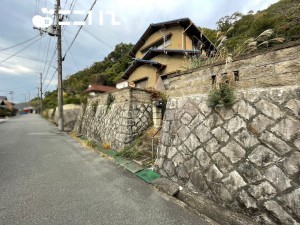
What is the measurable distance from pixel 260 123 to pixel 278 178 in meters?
0.77

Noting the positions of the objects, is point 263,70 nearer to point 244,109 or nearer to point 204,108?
point 244,109

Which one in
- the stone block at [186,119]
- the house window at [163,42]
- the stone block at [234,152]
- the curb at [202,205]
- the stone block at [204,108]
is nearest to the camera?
the curb at [202,205]

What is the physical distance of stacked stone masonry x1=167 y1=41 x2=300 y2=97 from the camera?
2.38 meters

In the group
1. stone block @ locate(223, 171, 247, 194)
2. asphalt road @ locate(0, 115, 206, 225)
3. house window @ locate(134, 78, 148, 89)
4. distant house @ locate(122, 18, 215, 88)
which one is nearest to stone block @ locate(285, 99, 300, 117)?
stone block @ locate(223, 171, 247, 194)

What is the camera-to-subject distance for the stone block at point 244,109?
8.97 feet

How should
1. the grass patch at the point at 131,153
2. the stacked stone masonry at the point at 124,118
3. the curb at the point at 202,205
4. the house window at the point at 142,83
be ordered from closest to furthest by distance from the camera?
the curb at the point at 202,205 → the grass patch at the point at 131,153 → the stacked stone masonry at the point at 124,118 → the house window at the point at 142,83

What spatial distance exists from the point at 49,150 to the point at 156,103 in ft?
14.9

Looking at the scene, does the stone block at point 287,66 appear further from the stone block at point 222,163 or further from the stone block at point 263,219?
the stone block at point 263,219

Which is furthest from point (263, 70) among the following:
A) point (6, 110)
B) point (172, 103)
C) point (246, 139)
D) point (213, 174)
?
point (6, 110)

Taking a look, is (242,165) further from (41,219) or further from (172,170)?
(41,219)

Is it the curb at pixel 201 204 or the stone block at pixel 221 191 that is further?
the stone block at pixel 221 191

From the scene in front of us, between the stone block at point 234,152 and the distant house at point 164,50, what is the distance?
9756 mm

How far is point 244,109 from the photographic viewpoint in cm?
283

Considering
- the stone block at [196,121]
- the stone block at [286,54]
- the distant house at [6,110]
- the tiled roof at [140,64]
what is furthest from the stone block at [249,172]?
the distant house at [6,110]
